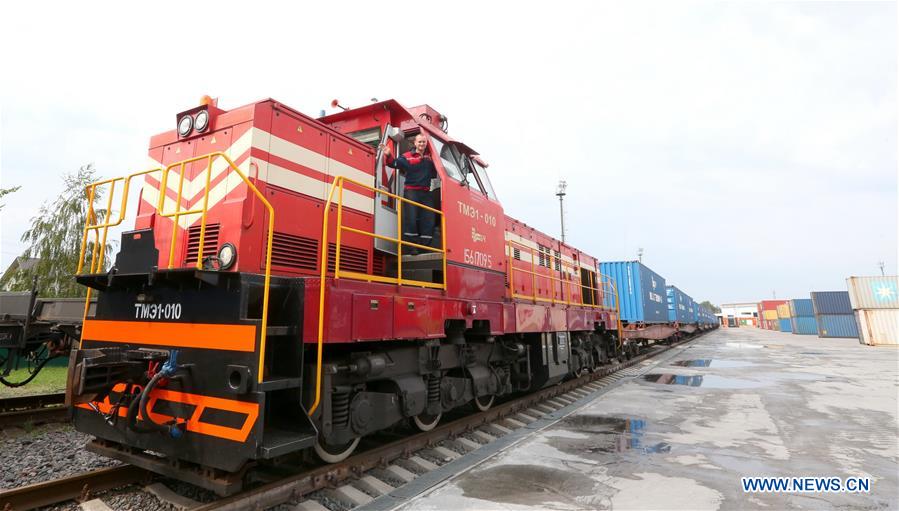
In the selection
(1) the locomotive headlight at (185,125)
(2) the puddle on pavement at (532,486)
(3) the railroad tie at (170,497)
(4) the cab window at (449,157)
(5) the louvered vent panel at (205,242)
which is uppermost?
(4) the cab window at (449,157)

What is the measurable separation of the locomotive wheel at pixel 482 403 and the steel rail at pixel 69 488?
3965 millimetres

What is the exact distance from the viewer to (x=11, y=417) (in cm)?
561

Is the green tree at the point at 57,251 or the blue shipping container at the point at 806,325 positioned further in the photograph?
the blue shipping container at the point at 806,325

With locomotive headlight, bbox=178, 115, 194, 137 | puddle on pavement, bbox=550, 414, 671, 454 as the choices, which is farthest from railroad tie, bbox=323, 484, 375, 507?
locomotive headlight, bbox=178, 115, 194, 137

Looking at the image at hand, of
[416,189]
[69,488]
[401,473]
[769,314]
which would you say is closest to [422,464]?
[401,473]

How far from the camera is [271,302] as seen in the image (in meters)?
3.29

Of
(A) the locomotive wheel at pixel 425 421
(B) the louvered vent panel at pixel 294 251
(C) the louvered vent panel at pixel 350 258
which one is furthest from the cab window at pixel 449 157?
(A) the locomotive wheel at pixel 425 421

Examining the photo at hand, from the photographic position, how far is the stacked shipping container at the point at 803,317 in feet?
157

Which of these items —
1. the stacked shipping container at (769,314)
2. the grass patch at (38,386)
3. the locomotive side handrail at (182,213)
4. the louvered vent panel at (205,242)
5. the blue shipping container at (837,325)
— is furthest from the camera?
the stacked shipping container at (769,314)

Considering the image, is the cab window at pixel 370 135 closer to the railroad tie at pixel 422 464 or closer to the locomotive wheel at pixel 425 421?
the locomotive wheel at pixel 425 421

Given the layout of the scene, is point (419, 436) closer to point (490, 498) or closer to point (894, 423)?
point (490, 498)

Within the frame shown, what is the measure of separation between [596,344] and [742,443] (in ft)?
18.0

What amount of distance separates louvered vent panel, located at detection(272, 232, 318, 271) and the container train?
1 cm

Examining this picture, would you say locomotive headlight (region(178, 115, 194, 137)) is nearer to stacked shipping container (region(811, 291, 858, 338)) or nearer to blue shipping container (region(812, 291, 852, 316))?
stacked shipping container (region(811, 291, 858, 338))
